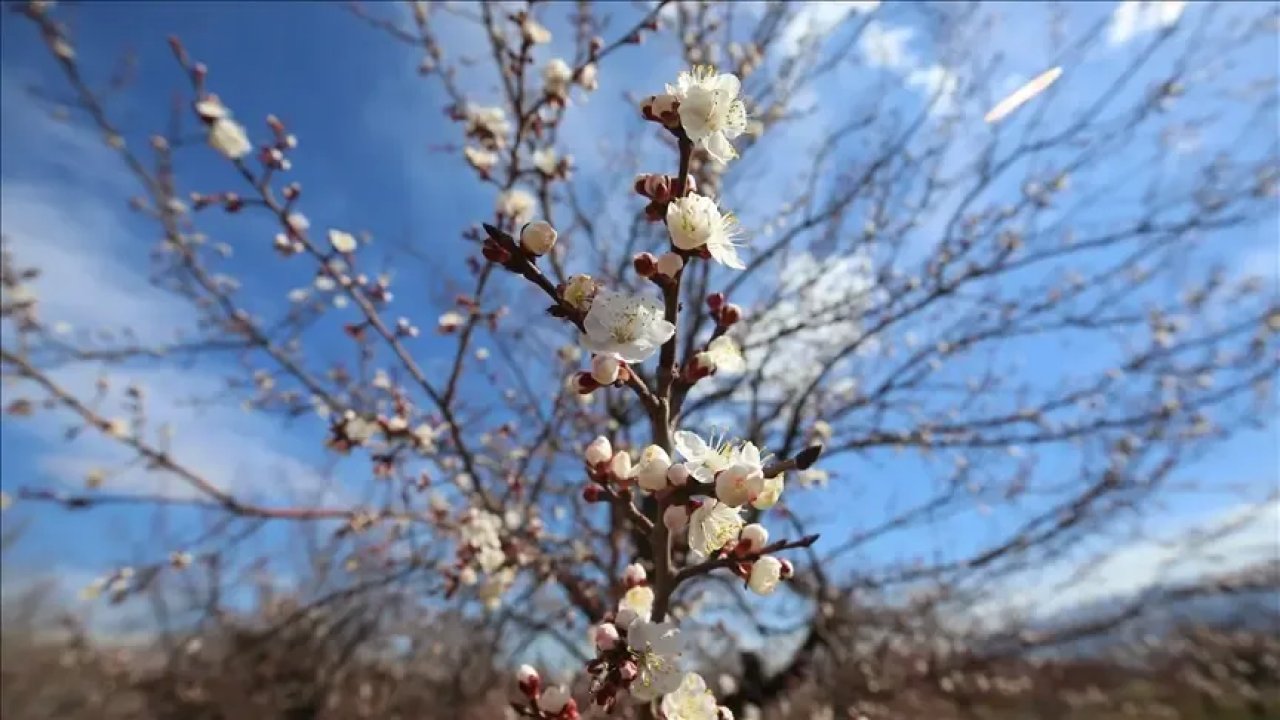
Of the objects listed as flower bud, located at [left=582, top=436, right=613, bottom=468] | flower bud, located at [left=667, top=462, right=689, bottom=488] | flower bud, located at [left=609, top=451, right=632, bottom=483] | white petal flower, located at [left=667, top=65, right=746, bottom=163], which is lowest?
flower bud, located at [left=667, top=462, right=689, bottom=488]

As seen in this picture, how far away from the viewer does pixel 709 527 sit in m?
0.98

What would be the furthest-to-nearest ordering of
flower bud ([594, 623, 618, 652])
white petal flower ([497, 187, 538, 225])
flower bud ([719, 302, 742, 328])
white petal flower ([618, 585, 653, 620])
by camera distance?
white petal flower ([497, 187, 538, 225])
flower bud ([719, 302, 742, 328])
white petal flower ([618, 585, 653, 620])
flower bud ([594, 623, 618, 652])

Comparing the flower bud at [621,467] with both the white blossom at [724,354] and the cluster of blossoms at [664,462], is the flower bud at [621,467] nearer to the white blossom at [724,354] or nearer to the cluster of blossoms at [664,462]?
the cluster of blossoms at [664,462]

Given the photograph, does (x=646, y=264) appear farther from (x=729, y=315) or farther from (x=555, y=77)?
(x=555, y=77)

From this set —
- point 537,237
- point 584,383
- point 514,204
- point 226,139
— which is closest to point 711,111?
point 537,237

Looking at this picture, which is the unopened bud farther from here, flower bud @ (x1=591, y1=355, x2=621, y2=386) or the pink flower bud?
the pink flower bud

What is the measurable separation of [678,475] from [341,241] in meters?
2.18

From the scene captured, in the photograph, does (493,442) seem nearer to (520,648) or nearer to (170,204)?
(520,648)

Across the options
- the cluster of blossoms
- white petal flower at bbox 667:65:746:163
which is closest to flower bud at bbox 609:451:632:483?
the cluster of blossoms

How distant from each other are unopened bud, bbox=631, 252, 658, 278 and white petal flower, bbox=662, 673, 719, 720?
56 cm

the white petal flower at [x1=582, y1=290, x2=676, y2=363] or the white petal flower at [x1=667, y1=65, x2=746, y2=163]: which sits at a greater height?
the white petal flower at [x1=667, y1=65, x2=746, y2=163]

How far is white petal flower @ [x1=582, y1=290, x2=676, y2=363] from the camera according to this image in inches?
36.7

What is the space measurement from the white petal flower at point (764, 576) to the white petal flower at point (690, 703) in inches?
6.6

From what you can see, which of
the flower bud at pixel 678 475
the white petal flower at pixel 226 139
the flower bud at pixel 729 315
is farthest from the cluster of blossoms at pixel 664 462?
the white petal flower at pixel 226 139
